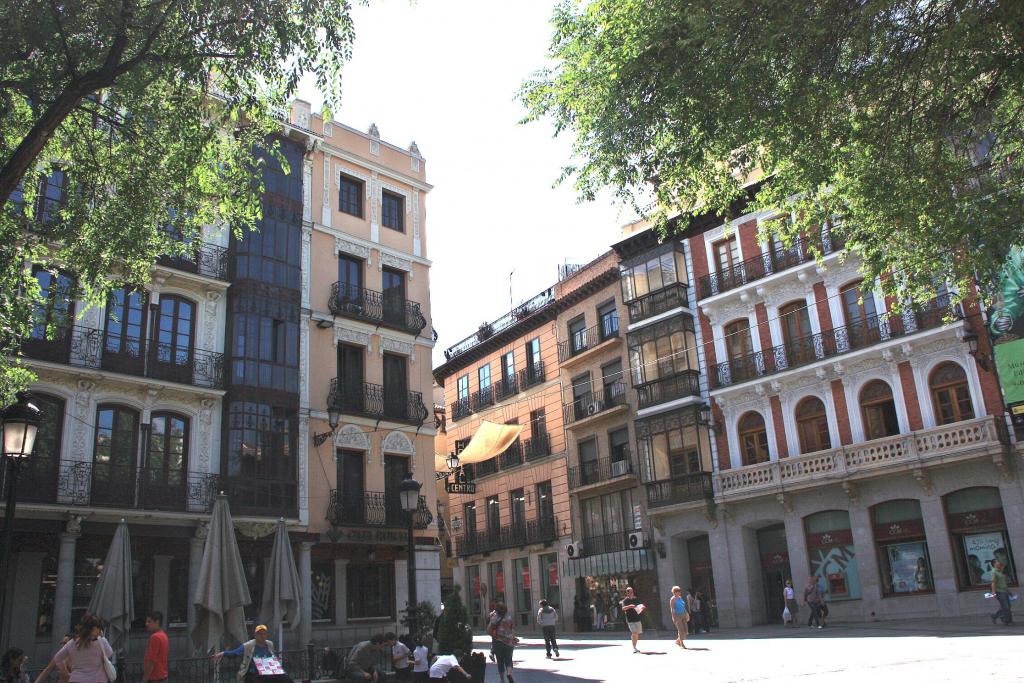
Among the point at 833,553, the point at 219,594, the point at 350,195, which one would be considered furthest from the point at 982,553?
the point at 350,195

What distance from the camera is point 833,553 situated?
28.8 m

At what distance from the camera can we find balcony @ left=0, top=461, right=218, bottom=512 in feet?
63.5

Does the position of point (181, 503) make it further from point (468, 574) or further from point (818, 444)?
point (468, 574)

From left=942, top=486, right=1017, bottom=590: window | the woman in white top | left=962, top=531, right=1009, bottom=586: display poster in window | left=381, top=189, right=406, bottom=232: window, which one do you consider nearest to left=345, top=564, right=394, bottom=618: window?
left=381, top=189, right=406, bottom=232: window

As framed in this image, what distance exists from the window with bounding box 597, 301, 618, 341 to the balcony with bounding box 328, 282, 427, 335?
1213 centimetres

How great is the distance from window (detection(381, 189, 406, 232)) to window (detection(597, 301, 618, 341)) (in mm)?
12314

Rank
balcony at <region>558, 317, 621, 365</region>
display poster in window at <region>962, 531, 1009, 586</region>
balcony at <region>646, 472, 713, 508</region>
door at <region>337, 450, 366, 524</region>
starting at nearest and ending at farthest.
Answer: door at <region>337, 450, 366, 524</region> < display poster in window at <region>962, 531, 1009, 586</region> < balcony at <region>646, 472, 713, 508</region> < balcony at <region>558, 317, 621, 365</region>

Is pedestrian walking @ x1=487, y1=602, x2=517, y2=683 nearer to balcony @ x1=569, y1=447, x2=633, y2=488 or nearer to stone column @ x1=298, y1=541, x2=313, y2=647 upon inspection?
stone column @ x1=298, y1=541, x2=313, y2=647

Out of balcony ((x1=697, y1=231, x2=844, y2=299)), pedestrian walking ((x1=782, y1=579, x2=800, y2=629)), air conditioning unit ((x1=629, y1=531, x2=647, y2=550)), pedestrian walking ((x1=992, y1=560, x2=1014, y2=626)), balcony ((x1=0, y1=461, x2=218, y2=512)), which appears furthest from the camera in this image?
air conditioning unit ((x1=629, y1=531, x2=647, y2=550))

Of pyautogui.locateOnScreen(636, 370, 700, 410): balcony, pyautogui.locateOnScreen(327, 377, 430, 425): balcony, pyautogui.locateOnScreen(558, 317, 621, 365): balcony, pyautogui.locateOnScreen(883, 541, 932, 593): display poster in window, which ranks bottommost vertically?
pyautogui.locateOnScreen(883, 541, 932, 593): display poster in window

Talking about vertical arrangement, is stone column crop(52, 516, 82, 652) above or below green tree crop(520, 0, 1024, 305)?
below

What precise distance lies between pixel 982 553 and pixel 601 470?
15.7 metres

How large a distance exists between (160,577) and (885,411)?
22712 mm

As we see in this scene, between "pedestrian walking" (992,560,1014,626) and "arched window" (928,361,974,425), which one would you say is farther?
"arched window" (928,361,974,425)
